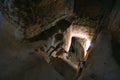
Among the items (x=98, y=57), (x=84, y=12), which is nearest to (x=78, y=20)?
(x=84, y=12)

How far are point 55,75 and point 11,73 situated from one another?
98 centimetres

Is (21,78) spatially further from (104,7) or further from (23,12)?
(104,7)

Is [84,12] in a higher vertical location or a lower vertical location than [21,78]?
higher

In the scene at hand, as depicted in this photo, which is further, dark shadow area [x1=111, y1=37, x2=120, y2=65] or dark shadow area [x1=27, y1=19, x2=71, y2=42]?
dark shadow area [x1=27, y1=19, x2=71, y2=42]

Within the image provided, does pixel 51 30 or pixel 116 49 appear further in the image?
pixel 51 30

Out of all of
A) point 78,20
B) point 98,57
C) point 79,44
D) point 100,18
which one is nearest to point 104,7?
point 100,18

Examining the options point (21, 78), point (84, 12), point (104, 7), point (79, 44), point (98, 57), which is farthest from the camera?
point (79, 44)

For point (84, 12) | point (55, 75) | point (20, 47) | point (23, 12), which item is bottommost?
point (55, 75)

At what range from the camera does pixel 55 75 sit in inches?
141

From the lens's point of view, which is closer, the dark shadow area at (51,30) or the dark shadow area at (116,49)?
the dark shadow area at (116,49)

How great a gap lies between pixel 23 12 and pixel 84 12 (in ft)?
8.60

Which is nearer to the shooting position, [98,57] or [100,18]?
[98,57]

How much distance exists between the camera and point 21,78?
10.8 ft

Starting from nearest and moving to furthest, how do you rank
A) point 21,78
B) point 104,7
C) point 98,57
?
point 21,78
point 98,57
point 104,7
